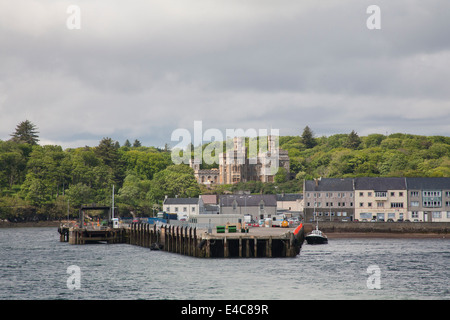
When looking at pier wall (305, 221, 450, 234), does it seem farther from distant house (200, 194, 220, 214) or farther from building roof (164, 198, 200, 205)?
building roof (164, 198, 200, 205)

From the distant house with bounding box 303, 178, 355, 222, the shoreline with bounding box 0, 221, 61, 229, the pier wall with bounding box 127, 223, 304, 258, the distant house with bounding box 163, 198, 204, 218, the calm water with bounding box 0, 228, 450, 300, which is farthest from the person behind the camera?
the shoreline with bounding box 0, 221, 61, 229

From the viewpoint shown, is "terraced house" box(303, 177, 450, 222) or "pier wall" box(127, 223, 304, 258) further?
"terraced house" box(303, 177, 450, 222)

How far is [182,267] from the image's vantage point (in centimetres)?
6594

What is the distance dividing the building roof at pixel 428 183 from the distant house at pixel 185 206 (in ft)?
161

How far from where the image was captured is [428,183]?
146m

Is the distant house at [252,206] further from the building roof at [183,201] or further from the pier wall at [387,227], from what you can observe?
the pier wall at [387,227]

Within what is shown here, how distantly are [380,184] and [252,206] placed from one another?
30.2 m

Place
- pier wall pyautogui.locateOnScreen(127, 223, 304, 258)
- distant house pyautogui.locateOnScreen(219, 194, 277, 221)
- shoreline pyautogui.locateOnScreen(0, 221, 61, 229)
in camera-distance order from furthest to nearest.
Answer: shoreline pyautogui.locateOnScreen(0, 221, 61, 229) → distant house pyautogui.locateOnScreen(219, 194, 277, 221) → pier wall pyautogui.locateOnScreen(127, 223, 304, 258)

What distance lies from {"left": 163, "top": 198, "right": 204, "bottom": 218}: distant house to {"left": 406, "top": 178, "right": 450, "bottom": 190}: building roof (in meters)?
49.2

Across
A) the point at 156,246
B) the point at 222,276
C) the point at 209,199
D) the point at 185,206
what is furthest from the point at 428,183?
the point at 222,276

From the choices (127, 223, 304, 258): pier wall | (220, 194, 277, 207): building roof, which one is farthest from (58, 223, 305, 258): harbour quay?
(220, 194, 277, 207): building roof

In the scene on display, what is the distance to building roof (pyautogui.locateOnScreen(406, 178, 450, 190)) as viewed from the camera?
144 meters
